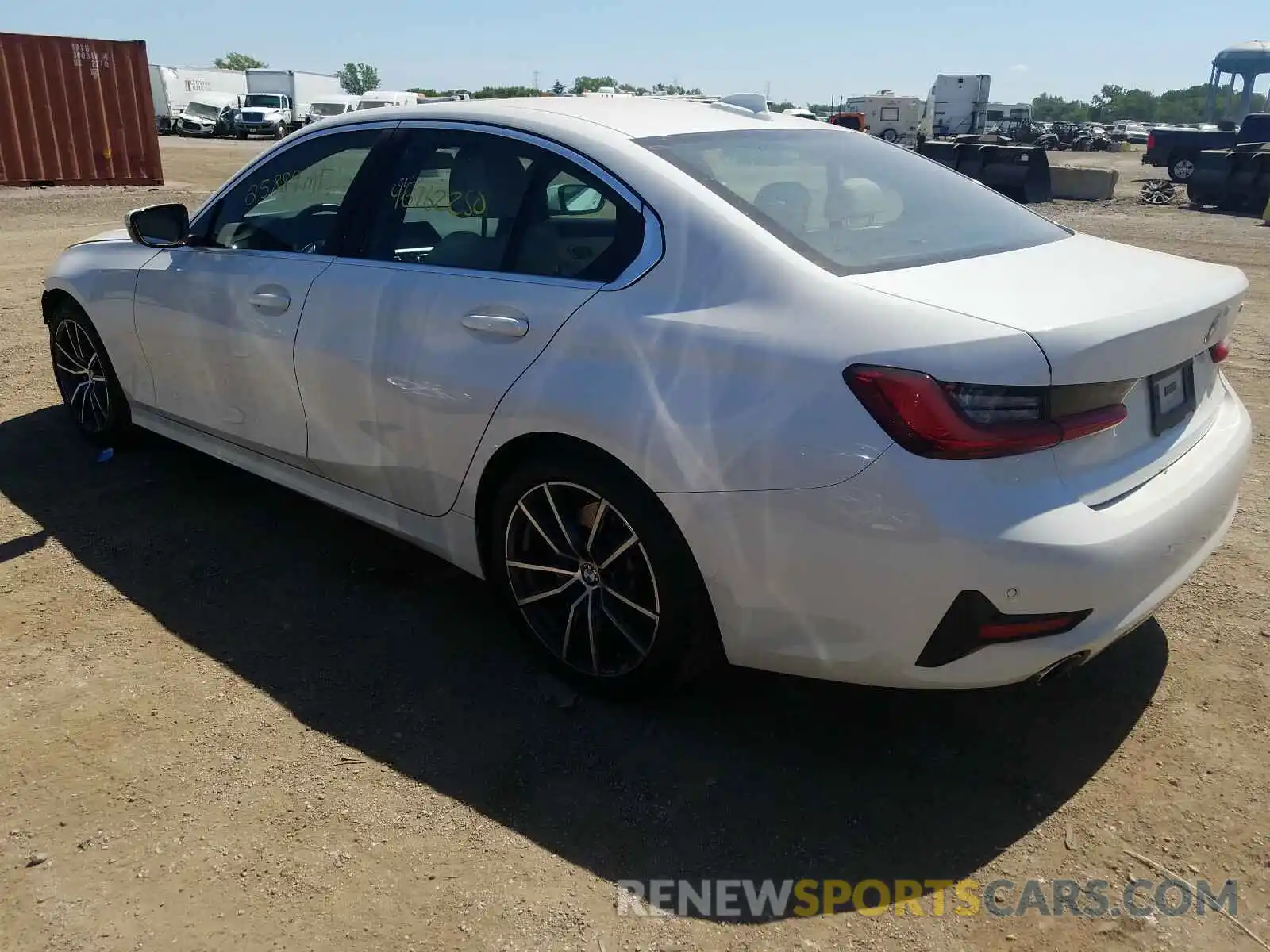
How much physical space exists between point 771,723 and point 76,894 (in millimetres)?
1796

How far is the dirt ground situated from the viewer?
226cm

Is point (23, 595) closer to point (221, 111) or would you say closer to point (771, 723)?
point (771, 723)

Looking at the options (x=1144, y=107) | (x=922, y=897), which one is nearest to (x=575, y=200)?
(x=922, y=897)

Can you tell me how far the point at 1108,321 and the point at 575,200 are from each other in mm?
1455

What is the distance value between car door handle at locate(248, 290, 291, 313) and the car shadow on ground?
1.00 meters

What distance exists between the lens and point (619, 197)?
2789 millimetres

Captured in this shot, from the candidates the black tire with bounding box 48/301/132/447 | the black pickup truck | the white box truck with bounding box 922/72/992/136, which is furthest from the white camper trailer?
the black tire with bounding box 48/301/132/447

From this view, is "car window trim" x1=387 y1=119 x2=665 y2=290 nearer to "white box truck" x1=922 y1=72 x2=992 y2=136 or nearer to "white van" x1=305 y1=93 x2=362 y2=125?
"white van" x1=305 y1=93 x2=362 y2=125

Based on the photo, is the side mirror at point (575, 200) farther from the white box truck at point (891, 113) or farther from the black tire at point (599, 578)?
the white box truck at point (891, 113)

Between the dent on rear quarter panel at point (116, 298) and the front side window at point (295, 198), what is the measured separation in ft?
1.87

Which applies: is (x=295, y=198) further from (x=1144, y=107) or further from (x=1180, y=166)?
(x=1144, y=107)

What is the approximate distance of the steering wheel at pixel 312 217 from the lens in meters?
3.57

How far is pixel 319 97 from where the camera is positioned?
4816 centimetres

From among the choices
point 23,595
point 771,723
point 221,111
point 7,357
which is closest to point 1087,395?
point 771,723
